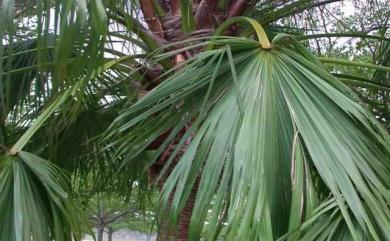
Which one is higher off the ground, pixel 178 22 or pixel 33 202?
pixel 178 22

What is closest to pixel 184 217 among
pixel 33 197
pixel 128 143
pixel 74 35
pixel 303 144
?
pixel 128 143

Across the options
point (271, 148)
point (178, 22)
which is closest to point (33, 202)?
point (271, 148)

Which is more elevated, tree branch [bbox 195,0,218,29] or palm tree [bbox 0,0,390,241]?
tree branch [bbox 195,0,218,29]

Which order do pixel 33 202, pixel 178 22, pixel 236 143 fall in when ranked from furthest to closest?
pixel 178 22 → pixel 33 202 → pixel 236 143

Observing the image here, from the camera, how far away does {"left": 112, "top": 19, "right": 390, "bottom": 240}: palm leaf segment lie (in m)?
1.93

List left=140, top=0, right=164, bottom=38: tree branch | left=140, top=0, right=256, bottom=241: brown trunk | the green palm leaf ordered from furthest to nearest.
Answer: left=140, top=0, right=164, bottom=38: tree branch < left=140, top=0, right=256, bottom=241: brown trunk < the green palm leaf

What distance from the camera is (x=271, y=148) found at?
84.7 inches

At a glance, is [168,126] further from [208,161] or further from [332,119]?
[332,119]

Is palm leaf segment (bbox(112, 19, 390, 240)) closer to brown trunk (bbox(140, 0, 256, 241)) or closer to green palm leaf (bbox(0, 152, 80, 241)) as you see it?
green palm leaf (bbox(0, 152, 80, 241))

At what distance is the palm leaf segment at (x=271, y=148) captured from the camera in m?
1.93

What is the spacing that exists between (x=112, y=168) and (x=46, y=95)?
1.48 metres

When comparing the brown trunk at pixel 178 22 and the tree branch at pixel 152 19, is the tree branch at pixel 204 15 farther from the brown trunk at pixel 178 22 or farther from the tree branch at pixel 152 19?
the tree branch at pixel 152 19

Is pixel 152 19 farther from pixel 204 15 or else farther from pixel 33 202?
pixel 33 202

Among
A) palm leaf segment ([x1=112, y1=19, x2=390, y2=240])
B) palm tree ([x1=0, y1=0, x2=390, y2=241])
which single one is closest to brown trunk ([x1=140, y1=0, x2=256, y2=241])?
palm tree ([x1=0, y1=0, x2=390, y2=241])
